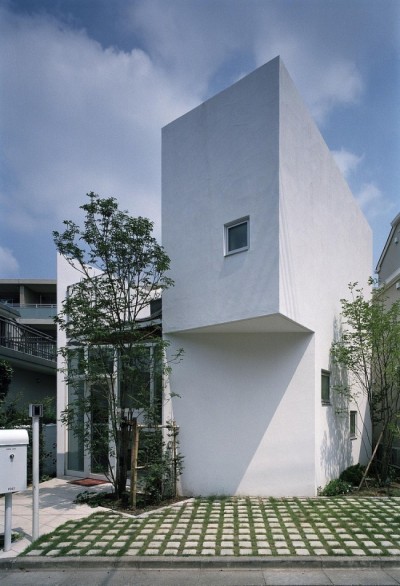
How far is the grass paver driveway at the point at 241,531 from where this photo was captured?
5809 millimetres

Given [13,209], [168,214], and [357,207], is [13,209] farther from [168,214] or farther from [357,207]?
[357,207]

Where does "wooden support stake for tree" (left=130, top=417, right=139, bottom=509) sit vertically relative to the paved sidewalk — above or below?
above

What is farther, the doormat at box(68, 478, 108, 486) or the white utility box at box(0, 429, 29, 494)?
the doormat at box(68, 478, 108, 486)

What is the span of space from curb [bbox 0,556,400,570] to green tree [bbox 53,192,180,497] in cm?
308

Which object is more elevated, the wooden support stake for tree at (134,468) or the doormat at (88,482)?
the wooden support stake for tree at (134,468)

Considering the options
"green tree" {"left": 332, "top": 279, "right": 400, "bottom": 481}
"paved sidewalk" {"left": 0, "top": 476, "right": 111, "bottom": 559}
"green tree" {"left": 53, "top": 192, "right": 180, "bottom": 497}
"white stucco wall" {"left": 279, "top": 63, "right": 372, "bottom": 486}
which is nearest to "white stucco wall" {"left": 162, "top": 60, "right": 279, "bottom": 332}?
"white stucco wall" {"left": 279, "top": 63, "right": 372, "bottom": 486}

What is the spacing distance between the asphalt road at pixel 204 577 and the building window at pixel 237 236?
516 centimetres

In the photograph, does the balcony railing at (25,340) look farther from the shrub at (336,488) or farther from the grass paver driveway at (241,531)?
the shrub at (336,488)

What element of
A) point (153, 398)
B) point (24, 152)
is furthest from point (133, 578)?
point (24, 152)

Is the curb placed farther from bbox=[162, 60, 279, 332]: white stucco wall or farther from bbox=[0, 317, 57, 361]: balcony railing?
bbox=[0, 317, 57, 361]: balcony railing

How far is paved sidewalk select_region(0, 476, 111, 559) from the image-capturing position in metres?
6.72

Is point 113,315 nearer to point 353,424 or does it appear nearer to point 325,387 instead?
point 325,387

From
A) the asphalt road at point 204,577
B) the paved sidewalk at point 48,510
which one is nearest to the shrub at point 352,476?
the asphalt road at point 204,577

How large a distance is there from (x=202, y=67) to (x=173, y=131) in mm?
1744
